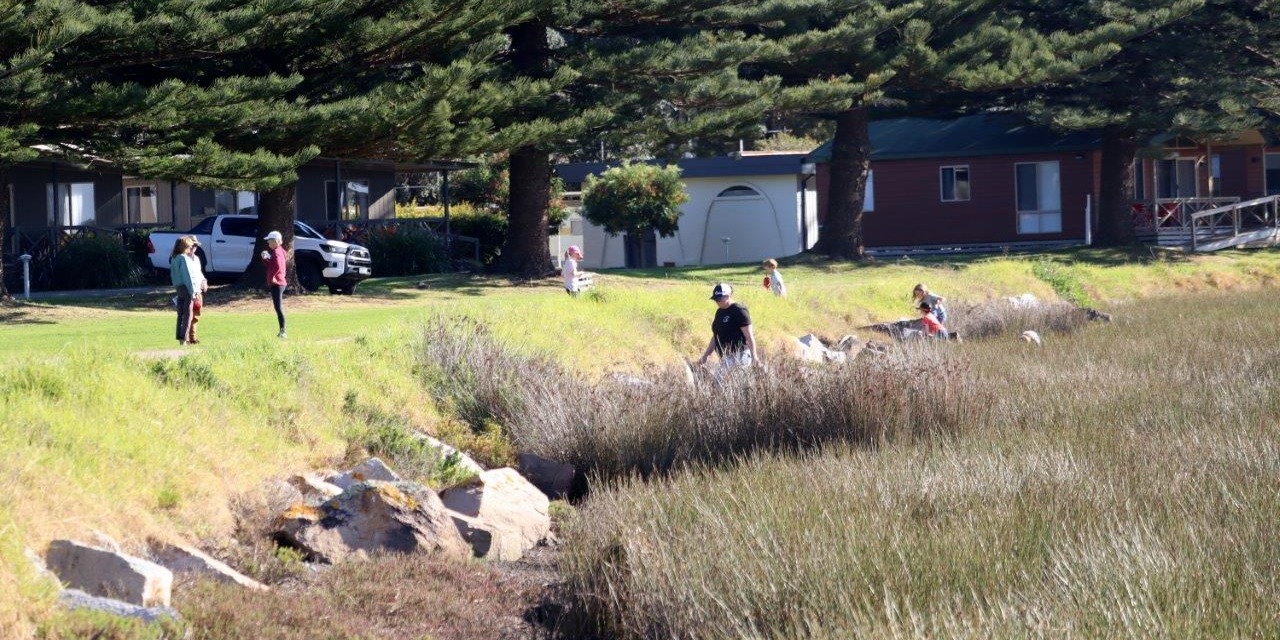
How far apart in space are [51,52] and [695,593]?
1452 cm

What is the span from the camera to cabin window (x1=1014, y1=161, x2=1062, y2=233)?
42.5 meters

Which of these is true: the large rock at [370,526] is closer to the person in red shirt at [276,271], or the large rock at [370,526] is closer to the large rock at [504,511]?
the large rock at [504,511]

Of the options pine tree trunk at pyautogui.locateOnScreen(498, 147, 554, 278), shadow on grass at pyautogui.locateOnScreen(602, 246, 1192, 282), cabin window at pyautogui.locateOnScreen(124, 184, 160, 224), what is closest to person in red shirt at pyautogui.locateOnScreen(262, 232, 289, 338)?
pine tree trunk at pyautogui.locateOnScreen(498, 147, 554, 278)

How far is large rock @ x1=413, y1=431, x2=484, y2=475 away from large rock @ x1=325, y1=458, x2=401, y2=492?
1.09 metres

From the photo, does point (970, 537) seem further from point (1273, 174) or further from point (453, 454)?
point (1273, 174)

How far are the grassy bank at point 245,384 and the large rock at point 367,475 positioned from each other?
42 centimetres

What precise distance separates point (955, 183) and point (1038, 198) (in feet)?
7.84

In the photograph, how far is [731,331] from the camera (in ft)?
51.6

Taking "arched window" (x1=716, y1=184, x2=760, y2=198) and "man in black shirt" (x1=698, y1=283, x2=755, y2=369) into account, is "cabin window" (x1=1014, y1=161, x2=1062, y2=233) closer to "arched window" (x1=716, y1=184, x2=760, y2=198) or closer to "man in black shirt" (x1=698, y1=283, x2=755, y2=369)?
"arched window" (x1=716, y1=184, x2=760, y2=198)

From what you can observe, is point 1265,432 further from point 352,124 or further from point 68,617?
point 352,124

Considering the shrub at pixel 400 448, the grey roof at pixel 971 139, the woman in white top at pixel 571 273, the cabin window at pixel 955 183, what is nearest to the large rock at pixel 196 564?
the shrub at pixel 400 448

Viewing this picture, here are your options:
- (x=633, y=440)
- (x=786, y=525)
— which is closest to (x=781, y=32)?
(x=633, y=440)

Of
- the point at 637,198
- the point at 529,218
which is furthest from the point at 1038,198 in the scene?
the point at 529,218

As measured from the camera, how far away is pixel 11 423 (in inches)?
388
